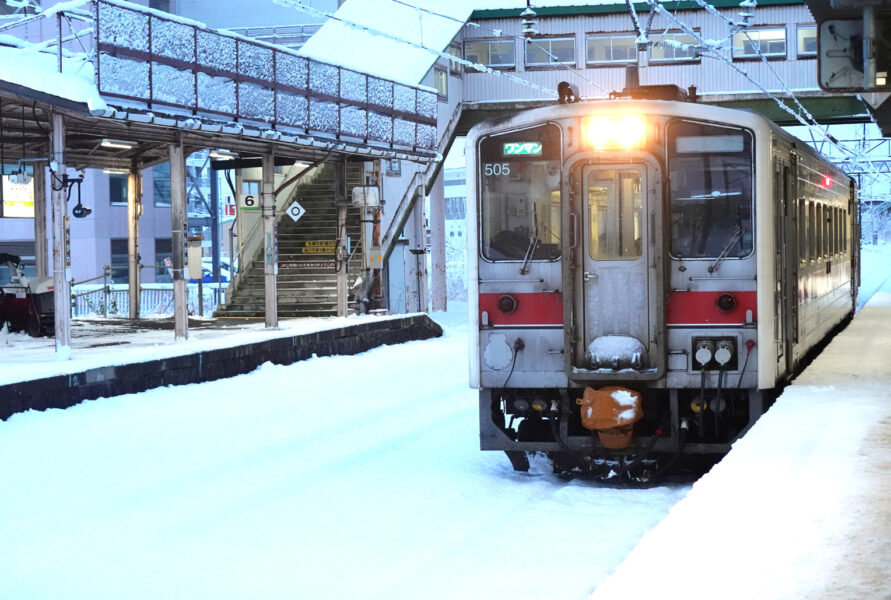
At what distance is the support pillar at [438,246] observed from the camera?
34.7m

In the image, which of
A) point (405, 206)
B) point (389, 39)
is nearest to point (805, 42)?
point (389, 39)

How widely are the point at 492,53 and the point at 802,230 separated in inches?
972

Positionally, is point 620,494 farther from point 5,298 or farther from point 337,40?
point 337,40

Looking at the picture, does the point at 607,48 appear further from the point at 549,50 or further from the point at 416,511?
the point at 416,511

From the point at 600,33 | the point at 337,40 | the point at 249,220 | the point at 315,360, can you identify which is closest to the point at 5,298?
the point at 315,360

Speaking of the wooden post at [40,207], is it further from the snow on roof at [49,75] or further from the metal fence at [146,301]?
the metal fence at [146,301]

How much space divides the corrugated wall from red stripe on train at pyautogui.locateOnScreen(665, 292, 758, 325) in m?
25.6

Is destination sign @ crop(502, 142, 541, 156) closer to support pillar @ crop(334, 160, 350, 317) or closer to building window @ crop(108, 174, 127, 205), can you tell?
support pillar @ crop(334, 160, 350, 317)

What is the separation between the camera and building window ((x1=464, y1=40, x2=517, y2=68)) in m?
34.8

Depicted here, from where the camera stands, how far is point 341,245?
23.3 metres

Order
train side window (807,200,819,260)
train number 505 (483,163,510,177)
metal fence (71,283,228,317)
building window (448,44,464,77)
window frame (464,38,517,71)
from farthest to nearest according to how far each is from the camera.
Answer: window frame (464,38,517,71), building window (448,44,464,77), metal fence (71,283,228,317), train side window (807,200,819,260), train number 505 (483,163,510,177)

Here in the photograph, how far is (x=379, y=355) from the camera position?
21266 mm

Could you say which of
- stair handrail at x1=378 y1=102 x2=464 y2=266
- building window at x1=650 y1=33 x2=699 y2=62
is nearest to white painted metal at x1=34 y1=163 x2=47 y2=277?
stair handrail at x1=378 y1=102 x2=464 y2=266

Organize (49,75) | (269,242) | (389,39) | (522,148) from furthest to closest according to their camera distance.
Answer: (389,39), (269,242), (49,75), (522,148)
